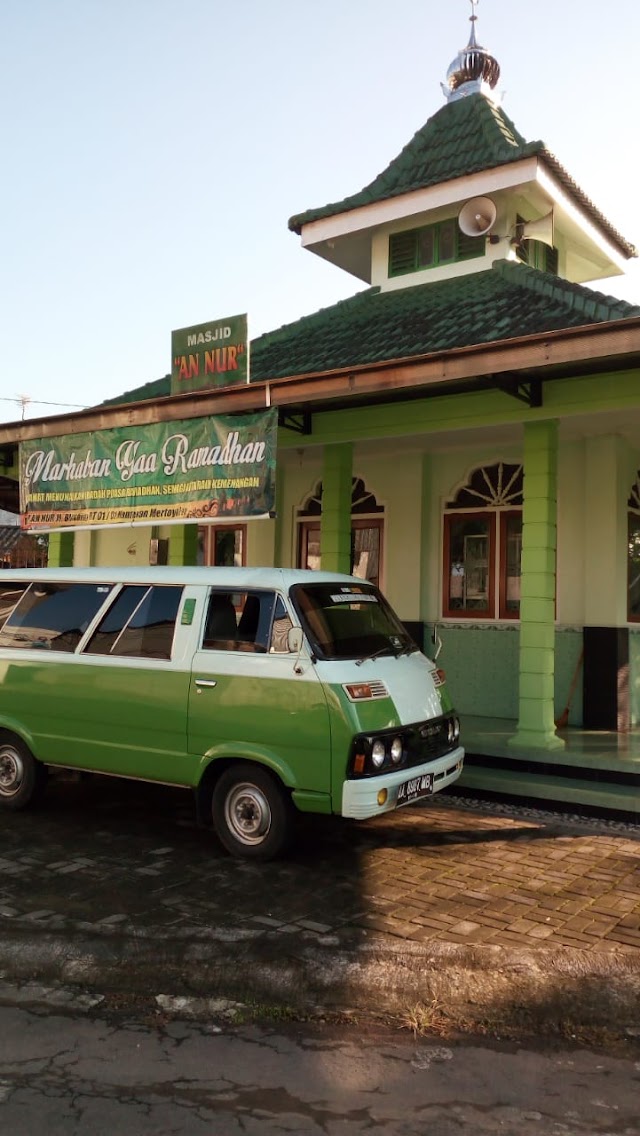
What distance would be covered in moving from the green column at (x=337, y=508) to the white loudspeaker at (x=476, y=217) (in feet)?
12.1

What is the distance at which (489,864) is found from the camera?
19.5 ft

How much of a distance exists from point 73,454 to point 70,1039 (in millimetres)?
7570

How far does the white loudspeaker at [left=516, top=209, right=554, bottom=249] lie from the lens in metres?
11.2

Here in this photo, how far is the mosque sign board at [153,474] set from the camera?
28.2 ft

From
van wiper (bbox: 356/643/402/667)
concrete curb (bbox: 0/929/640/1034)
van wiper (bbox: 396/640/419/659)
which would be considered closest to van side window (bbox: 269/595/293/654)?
van wiper (bbox: 356/643/402/667)

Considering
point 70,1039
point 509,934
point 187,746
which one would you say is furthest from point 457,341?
point 70,1039

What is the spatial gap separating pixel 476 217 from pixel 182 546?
5.74 meters

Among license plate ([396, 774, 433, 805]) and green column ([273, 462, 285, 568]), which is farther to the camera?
green column ([273, 462, 285, 568])

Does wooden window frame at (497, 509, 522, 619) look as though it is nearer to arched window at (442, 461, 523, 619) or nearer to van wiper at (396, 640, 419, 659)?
arched window at (442, 461, 523, 619)

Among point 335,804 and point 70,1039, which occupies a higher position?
point 335,804

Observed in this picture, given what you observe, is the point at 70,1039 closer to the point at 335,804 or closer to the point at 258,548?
the point at 335,804

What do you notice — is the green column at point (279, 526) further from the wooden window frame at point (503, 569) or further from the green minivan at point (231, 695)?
the green minivan at point (231, 695)

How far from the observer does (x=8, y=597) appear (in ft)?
24.9

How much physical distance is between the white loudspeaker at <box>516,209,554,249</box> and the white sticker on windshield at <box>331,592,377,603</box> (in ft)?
21.5
